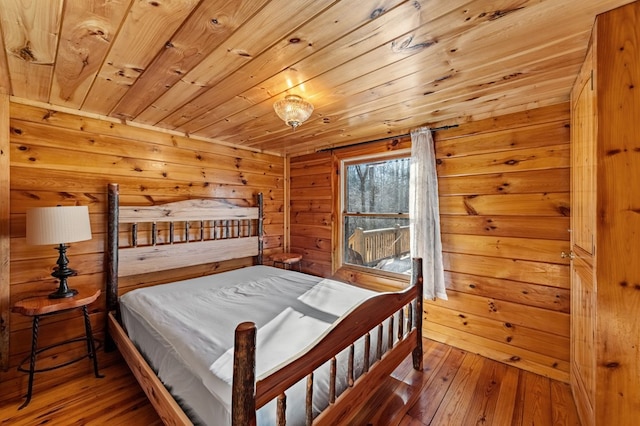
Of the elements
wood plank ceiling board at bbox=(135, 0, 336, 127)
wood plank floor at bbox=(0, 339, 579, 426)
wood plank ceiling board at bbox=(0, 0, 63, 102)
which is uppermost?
wood plank ceiling board at bbox=(0, 0, 63, 102)

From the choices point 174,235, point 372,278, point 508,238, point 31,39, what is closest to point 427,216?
point 508,238

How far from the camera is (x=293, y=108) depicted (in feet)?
6.04

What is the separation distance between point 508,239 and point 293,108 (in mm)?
2055

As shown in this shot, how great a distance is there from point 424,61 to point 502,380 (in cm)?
235

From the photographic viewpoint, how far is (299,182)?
12.7 feet

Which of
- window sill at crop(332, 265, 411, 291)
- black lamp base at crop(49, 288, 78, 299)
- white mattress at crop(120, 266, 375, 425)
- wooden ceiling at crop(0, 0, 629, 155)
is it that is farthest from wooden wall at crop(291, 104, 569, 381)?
black lamp base at crop(49, 288, 78, 299)

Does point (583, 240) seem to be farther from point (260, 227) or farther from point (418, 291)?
point (260, 227)

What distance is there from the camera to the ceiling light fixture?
5.99 feet

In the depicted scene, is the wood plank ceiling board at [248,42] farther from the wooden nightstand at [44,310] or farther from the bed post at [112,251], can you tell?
the wooden nightstand at [44,310]

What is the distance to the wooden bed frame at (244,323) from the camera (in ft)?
3.06

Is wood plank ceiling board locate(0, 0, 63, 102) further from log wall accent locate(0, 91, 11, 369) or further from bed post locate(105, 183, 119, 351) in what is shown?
bed post locate(105, 183, 119, 351)

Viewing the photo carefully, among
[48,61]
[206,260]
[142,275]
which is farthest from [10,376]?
[48,61]

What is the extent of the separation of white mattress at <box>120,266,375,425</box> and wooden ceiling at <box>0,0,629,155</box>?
148 cm

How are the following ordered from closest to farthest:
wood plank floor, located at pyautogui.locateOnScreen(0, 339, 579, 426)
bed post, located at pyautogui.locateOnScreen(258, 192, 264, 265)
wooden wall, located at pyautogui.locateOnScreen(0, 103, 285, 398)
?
wood plank floor, located at pyautogui.locateOnScreen(0, 339, 579, 426), wooden wall, located at pyautogui.locateOnScreen(0, 103, 285, 398), bed post, located at pyautogui.locateOnScreen(258, 192, 264, 265)
